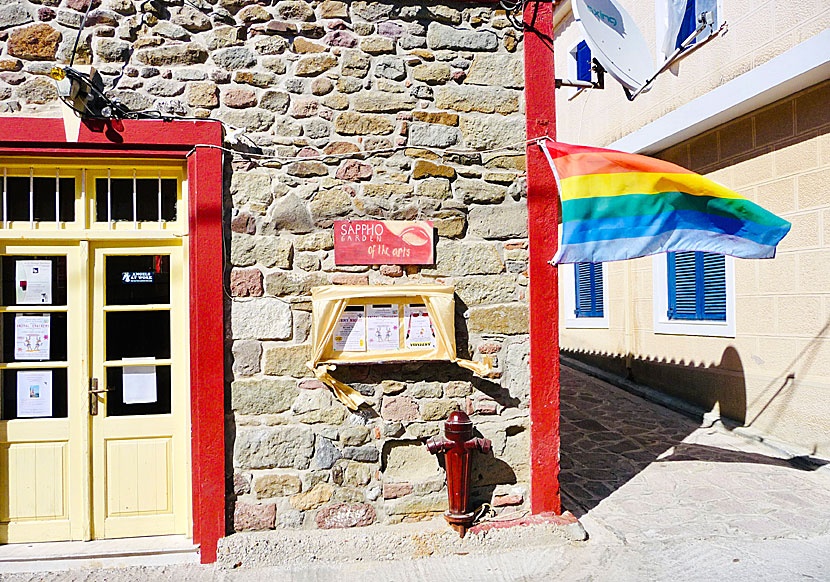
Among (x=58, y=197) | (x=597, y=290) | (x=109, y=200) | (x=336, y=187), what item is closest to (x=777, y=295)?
(x=597, y=290)

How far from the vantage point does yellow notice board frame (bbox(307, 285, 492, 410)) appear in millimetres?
4141

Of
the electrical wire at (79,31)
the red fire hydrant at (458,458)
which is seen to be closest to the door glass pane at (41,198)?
the electrical wire at (79,31)

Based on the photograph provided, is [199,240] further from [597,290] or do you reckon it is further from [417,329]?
[597,290]

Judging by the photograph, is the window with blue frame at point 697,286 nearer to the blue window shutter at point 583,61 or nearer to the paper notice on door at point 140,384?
the blue window shutter at point 583,61

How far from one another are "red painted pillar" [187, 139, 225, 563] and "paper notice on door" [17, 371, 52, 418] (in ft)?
3.24

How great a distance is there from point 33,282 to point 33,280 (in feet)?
0.04

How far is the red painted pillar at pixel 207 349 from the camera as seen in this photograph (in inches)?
160

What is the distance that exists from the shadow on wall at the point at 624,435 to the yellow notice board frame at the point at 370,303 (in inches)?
67.3

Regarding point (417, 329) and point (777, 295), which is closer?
point (417, 329)

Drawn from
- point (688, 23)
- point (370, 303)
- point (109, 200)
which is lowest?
point (370, 303)

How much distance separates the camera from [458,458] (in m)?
4.12

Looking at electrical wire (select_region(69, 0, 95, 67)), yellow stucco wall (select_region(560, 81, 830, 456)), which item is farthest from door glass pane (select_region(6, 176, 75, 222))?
yellow stucco wall (select_region(560, 81, 830, 456))

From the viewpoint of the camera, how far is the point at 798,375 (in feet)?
20.7

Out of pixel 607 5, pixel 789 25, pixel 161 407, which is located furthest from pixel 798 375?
pixel 161 407
